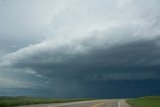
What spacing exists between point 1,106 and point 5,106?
632 mm

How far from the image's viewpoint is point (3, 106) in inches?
1980

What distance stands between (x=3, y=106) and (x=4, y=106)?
147 mm

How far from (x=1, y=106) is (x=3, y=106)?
29cm

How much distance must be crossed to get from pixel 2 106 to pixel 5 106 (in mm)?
444

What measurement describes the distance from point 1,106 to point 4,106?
1.42 ft

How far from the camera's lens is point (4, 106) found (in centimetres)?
5034

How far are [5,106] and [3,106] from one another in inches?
15.3

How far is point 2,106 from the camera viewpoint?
50.6m

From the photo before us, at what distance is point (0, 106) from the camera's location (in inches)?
1965

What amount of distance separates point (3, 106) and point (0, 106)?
52 cm

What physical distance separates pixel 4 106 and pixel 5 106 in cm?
27

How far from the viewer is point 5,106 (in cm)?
5059

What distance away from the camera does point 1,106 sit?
50.2m
